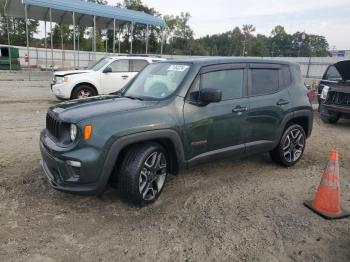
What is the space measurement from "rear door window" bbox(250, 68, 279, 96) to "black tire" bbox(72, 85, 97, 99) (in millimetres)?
7018

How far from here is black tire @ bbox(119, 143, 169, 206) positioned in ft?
11.9

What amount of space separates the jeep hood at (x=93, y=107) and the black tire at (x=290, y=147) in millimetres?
2441

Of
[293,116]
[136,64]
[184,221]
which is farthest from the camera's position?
[136,64]

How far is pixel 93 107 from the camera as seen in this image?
3.82m

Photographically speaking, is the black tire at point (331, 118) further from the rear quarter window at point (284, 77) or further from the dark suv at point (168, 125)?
the rear quarter window at point (284, 77)

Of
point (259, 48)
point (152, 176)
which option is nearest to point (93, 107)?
point (152, 176)

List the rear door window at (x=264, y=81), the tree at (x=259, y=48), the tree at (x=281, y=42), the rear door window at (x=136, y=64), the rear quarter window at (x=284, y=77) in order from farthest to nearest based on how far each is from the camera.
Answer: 1. the tree at (x=281, y=42)
2. the tree at (x=259, y=48)
3. the rear door window at (x=136, y=64)
4. the rear quarter window at (x=284, y=77)
5. the rear door window at (x=264, y=81)

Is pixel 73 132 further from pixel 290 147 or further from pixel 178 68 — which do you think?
pixel 290 147

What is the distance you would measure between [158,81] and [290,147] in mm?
2534

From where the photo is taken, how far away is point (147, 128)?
12.0 ft

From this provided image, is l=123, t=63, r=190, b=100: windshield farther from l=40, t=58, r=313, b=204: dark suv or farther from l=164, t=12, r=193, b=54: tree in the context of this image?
l=164, t=12, r=193, b=54: tree

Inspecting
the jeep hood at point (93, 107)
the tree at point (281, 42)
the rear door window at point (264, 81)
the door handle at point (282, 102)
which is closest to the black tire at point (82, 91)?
the jeep hood at point (93, 107)

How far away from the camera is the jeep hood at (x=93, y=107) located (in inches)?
141

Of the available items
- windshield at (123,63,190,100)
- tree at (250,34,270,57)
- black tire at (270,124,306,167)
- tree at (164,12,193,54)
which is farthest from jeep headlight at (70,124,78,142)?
tree at (250,34,270,57)
